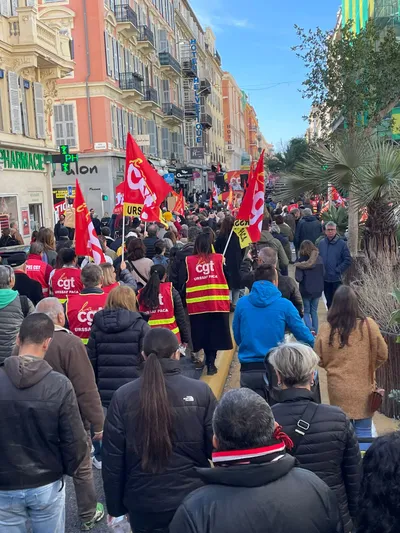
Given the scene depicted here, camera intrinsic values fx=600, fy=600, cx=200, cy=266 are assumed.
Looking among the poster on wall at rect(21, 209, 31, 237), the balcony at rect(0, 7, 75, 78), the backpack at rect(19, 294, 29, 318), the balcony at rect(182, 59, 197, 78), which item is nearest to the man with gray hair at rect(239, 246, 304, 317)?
the backpack at rect(19, 294, 29, 318)

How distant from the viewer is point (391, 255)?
31.2ft

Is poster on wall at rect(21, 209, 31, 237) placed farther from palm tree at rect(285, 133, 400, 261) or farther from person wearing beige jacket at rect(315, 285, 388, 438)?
person wearing beige jacket at rect(315, 285, 388, 438)

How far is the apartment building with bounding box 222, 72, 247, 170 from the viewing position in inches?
3209

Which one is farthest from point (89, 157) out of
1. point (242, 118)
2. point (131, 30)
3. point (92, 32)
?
point (242, 118)

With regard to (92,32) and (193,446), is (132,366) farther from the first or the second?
(92,32)

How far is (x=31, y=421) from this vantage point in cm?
311

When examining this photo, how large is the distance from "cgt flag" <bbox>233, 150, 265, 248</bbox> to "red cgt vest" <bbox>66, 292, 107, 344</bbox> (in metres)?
3.90

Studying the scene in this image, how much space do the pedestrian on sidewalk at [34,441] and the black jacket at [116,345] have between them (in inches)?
49.2

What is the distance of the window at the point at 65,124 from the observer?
29.8 metres

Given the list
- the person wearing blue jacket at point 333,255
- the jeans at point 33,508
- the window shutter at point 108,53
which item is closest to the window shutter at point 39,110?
the window shutter at point 108,53

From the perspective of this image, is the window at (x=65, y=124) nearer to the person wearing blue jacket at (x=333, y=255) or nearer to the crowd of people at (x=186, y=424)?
the person wearing blue jacket at (x=333, y=255)

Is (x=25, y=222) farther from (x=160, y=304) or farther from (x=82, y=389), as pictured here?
(x=82, y=389)

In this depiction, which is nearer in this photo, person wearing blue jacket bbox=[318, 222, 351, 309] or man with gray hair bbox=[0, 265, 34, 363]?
man with gray hair bbox=[0, 265, 34, 363]

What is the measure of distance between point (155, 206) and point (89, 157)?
21931 millimetres
